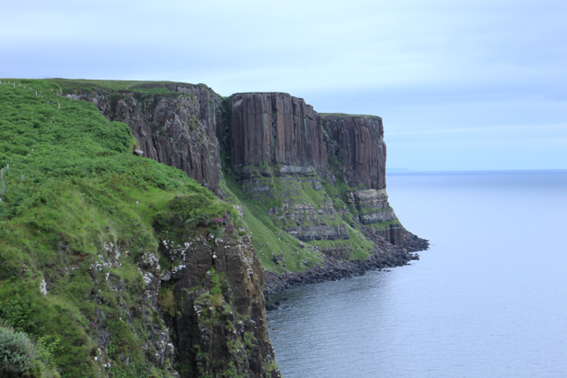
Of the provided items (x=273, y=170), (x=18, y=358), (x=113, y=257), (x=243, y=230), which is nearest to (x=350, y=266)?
(x=273, y=170)

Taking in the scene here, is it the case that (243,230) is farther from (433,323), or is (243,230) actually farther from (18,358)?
(433,323)

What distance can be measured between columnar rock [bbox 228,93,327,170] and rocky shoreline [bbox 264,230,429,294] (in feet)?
117

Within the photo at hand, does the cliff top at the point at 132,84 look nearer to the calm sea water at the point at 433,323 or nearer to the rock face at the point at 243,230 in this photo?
the rock face at the point at 243,230

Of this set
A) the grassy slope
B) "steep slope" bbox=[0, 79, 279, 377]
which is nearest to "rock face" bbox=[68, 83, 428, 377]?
"steep slope" bbox=[0, 79, 279, 377]

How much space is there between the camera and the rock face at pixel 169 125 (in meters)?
103

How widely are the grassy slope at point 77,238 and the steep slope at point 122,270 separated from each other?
7 centimetres

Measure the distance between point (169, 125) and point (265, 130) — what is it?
56.2 m

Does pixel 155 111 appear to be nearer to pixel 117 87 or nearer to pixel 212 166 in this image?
pixel 117 87

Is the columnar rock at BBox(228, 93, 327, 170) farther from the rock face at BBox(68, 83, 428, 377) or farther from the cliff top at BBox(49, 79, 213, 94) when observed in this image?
the cliff top at BBox(49, 79, 213, 94)

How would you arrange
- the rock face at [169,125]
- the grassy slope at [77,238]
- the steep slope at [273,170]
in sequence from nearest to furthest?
the grassy slope at [77,238]
the rock face at [169,125]
the steep slope at [273,170]

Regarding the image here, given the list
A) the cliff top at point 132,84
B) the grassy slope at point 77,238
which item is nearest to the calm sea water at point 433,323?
the grassy slope at point 77,238

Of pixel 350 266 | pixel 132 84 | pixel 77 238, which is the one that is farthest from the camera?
pixel 350 266

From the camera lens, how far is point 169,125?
11944 centimetres

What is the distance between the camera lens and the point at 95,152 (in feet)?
Result: 189
